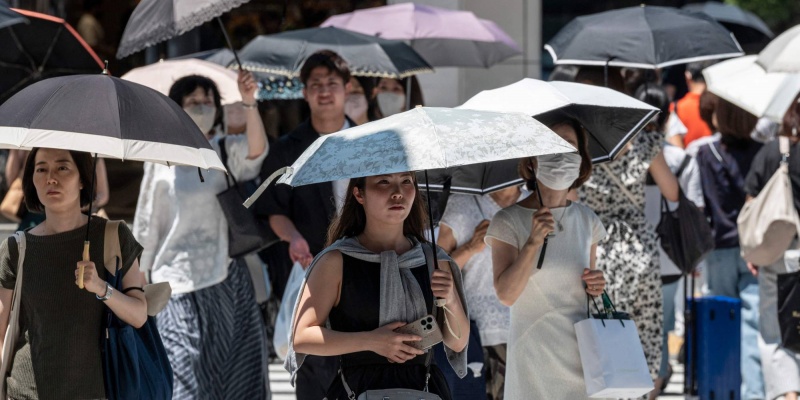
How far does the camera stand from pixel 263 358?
26.0 ft

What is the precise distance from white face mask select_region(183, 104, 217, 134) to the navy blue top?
3.46 meters

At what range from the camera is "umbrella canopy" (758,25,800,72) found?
24.8ft

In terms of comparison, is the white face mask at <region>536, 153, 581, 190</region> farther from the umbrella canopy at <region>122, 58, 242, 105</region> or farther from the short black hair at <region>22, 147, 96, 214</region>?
the umbrella canopy at <region>122, 58, 242, 105</region>

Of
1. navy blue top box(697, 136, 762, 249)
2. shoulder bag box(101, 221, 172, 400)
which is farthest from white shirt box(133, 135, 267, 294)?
navy blue top box(697, 136, 762, 249)

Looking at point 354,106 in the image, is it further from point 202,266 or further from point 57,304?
point 57,304

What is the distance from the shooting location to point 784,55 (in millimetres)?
7676

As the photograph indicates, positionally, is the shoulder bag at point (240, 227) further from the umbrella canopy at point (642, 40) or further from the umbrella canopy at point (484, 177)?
the umbrella canopy at point (642, 40)

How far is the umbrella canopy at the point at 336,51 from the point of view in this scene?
8.61 meters

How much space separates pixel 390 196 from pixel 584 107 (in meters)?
1.77

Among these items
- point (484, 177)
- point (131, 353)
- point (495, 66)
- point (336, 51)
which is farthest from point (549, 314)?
point (495, 66)

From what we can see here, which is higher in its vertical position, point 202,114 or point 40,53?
point 40,53

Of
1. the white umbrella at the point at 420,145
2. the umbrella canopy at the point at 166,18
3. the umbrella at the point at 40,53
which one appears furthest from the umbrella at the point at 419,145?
the umbrella at the point at 40,53

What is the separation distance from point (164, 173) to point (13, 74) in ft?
3.24

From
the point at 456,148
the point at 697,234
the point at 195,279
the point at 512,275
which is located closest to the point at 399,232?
the point at 456,148
